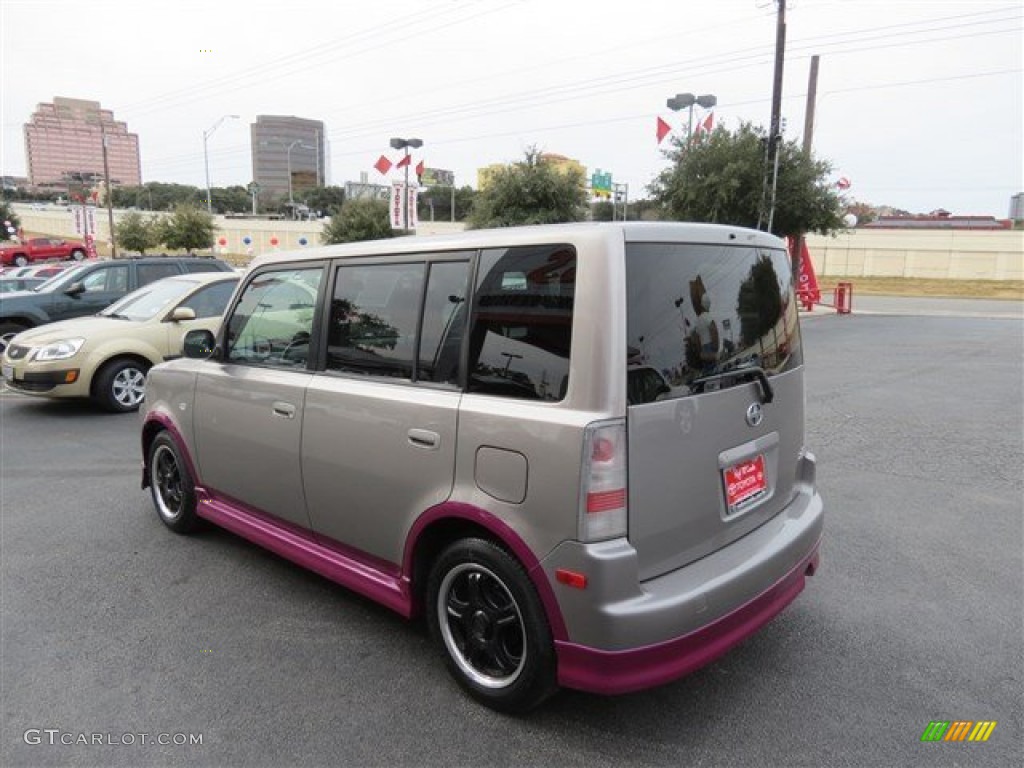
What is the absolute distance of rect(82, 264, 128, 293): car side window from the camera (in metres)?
11.3

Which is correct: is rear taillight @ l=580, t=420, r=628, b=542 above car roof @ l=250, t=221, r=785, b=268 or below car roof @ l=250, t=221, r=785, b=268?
below

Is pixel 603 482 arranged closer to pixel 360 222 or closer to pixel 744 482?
pixel 744 482

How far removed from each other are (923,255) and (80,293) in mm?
52451

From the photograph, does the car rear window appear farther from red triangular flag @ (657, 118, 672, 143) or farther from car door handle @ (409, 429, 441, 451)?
red triangular flag @ (657, 118, 672, 143)

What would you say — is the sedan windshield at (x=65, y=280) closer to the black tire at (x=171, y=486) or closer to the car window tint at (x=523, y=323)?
the black tire at (x=171, y=486)

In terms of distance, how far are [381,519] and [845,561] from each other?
2.86 metres

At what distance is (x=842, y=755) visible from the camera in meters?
2.54

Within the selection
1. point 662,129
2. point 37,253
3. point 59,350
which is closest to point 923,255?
point 662,129

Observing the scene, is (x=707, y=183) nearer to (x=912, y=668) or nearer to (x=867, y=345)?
(x=867, y=345)

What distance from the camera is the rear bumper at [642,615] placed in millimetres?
2352

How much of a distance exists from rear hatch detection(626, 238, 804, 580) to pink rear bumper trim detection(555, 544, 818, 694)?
0.84 feet

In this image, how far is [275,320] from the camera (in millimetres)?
3895

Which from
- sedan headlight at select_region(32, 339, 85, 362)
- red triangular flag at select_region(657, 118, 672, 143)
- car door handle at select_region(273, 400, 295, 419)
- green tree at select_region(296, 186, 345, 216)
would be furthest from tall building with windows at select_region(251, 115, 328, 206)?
car door handle at select_region(273, 400, 295, 419)

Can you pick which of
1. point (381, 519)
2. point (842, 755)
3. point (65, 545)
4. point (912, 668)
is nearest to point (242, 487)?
point (381, 519)
